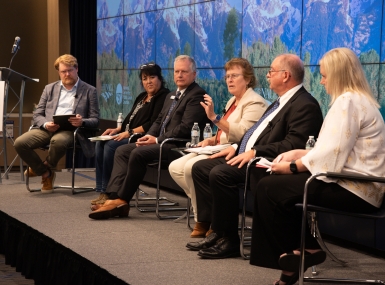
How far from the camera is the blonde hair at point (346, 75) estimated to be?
3531 millimetres

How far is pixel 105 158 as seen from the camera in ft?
20.6

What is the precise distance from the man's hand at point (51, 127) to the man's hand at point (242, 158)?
2.81 m

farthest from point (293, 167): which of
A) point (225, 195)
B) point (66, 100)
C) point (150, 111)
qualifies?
point (66, 100)

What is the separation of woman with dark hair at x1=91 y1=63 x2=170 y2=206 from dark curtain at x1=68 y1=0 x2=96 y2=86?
324 centimetres

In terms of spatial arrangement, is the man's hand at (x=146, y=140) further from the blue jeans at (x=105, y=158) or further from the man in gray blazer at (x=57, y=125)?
the man in gray blazer at (x=57, y=125)

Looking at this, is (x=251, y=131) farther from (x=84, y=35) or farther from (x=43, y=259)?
(x=84, y=35)

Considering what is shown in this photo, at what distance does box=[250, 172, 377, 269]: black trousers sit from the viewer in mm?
3457

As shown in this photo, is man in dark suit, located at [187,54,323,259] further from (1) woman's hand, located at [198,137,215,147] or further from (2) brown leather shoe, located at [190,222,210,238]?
(1) woman's hand, located at [198,137,215,147]

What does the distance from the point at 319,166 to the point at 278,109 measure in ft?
3.01

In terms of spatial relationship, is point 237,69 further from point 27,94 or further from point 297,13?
point 27,94

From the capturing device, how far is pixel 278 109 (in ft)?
14.3

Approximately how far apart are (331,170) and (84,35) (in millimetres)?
6526

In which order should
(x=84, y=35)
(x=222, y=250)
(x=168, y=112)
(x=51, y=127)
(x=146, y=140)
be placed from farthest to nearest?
(x=84, y=35)
(x=51, y=127)
(x=168, y=112)
(x=146, y=140)
(x=222, y=250)

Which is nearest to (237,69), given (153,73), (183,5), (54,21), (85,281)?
(153,73)
